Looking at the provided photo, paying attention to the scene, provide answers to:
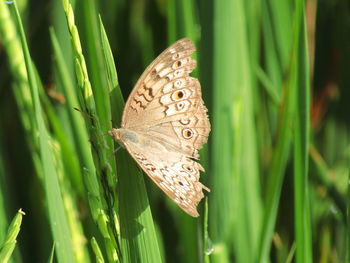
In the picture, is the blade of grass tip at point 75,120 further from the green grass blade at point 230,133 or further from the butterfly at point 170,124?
the green grass blade at point 230,133

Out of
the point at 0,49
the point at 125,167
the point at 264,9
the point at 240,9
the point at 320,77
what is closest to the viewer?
the point at 125,167

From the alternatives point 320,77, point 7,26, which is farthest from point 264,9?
point 7,26

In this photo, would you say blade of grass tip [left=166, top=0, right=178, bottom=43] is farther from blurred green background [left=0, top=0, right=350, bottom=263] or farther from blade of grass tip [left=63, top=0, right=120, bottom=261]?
blade of grass tip [left=63, top=0, right=120, bottom=261]

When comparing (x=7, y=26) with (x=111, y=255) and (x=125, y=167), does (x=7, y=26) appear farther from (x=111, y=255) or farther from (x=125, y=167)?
(x=111, y=255)

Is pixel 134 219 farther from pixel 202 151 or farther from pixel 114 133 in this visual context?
pixel 202 151

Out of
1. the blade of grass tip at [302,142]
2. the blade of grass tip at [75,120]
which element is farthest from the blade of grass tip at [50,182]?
the blade of grass tip at [302,142]

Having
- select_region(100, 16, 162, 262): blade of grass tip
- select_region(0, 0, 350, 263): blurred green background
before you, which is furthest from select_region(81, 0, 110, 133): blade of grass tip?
select_region(100, 16, 162, 262): blade of grass tip

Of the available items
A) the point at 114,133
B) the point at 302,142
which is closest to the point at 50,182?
the point at 114,133
